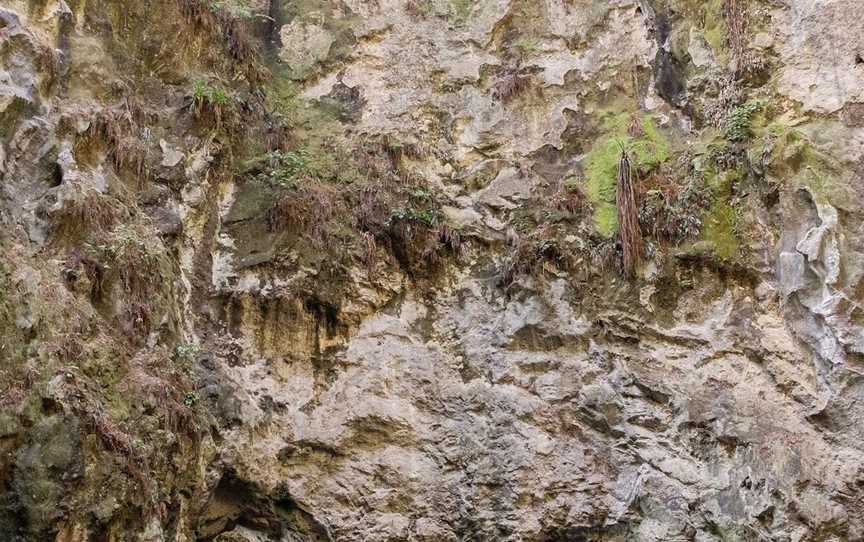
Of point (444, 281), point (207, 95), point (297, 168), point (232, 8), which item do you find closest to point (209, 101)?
point (207, 95)

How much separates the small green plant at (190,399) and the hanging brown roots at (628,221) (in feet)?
14.1

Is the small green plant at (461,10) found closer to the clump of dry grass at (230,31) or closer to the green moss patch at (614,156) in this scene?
the green moss patch at (614,156)

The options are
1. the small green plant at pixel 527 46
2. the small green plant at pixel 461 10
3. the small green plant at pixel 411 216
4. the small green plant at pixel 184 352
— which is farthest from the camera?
the small green plant at pixel 461 10

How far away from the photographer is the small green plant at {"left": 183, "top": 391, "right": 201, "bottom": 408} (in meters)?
5.98

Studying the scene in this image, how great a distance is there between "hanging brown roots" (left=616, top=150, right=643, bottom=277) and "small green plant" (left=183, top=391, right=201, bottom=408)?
429cm

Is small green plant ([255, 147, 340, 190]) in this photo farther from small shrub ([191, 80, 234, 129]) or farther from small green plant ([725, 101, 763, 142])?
small green plant ([725, 101, 763, 142])

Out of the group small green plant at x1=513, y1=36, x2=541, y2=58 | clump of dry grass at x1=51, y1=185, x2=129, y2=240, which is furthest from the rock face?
small green plant at x1=513, y1=36, x2=541, y2=58

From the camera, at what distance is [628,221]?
7605mm

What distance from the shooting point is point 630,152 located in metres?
8.18

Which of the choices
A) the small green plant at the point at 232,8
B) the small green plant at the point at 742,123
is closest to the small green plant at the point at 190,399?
the small green plant at the point at 232,8

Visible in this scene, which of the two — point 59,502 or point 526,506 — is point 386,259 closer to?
point 526,506

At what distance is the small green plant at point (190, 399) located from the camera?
19.6ft

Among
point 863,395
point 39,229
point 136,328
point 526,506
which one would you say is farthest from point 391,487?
point 863,395

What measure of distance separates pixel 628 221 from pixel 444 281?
6.58 feet
